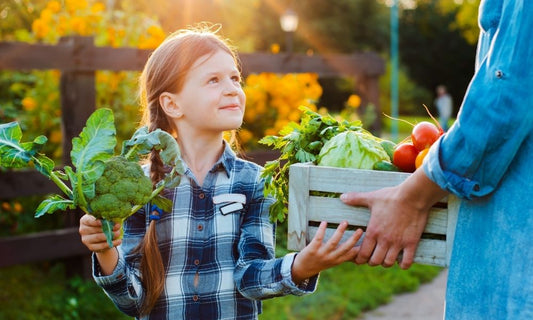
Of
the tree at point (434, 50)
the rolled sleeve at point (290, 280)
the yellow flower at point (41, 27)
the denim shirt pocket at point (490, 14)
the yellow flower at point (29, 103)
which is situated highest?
the denim shirt pocket at point (490, 14)

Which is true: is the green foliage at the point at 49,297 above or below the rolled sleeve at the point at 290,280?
below

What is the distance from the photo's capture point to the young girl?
2.41m

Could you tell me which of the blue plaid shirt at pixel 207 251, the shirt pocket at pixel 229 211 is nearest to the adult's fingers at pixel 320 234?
the blue plaid shirt at pixel 207 251

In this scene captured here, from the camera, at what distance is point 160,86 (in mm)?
2645

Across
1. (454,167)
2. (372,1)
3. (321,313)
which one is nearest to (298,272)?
(454,167)

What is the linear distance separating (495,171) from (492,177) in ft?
0.06

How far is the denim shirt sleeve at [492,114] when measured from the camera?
62.7 inches

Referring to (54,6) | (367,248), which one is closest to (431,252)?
(367,248)

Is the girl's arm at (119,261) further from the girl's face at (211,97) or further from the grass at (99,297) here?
the grass at (99,297)

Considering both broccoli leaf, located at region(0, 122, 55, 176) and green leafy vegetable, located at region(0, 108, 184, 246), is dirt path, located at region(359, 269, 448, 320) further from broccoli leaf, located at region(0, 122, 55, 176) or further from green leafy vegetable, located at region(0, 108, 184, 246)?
broccoli leaf, located at region(0, 122, 55, 176)

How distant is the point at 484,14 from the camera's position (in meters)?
1.73

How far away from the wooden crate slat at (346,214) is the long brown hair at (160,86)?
2.09 ft

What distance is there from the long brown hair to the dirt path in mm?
3316

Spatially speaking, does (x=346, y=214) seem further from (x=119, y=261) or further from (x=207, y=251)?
(x=119, y=261)
